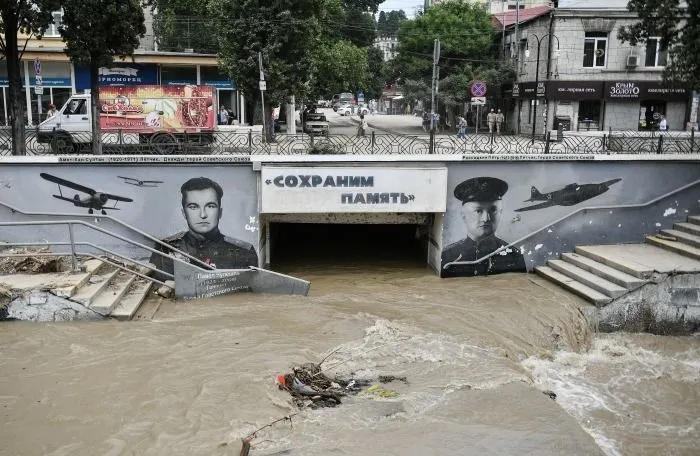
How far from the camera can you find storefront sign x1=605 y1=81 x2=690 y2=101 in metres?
33.8

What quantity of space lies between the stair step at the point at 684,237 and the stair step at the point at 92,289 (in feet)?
41.2

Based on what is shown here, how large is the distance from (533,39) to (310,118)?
44.7ft

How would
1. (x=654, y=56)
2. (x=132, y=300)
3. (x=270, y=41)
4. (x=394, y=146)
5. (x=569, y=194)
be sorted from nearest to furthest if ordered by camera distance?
(x=132, y=300) < (x=569, y=194) < (x=394, y=146) < (x=270, y=41) < (x=654, y=56)

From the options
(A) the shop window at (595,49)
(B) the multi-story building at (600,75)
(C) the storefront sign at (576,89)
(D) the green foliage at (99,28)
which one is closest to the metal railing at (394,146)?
(D) the green foliage at (99,28)

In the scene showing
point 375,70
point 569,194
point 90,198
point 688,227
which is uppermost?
point 375,70

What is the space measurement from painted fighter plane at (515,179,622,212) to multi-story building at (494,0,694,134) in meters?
18.9

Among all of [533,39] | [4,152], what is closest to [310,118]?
[533,39]

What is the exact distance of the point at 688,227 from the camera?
1511cm

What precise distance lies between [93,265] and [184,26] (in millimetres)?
29179

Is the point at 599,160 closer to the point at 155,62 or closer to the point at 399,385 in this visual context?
the point at 399,385

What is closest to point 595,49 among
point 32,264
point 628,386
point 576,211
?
point 576,211

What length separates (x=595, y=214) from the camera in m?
15.6

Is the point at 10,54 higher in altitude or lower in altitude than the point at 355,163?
higher

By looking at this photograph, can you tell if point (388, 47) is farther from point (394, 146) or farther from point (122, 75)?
point (394, 146)
